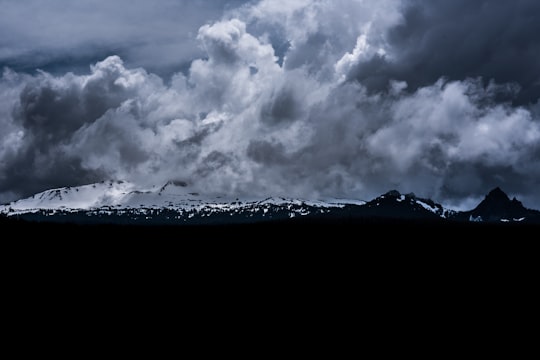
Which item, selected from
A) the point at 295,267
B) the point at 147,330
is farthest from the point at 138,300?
the point at 295,267

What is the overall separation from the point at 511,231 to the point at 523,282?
5808 cm

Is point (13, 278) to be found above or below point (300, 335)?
above

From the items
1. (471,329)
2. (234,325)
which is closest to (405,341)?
(471,329)

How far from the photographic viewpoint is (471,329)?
9644 centimetres

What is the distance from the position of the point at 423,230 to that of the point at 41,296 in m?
126

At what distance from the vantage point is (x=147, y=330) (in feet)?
291

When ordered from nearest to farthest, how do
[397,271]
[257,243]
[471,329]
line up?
1. [471,329]
2. [397,271]
3. [257,243]

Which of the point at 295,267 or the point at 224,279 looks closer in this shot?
the point at 224,279

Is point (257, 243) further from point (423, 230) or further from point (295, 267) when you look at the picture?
point (423, 230)

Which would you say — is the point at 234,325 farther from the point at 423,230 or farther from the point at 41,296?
the point at 423,230

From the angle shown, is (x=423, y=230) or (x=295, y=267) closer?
(x=295, y=267)

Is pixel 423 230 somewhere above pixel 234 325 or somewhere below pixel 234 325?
above

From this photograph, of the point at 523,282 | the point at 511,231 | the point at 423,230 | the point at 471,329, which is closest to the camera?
the point at 471,329

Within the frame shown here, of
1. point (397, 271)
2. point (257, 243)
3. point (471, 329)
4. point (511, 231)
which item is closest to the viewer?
point (471, 329)
